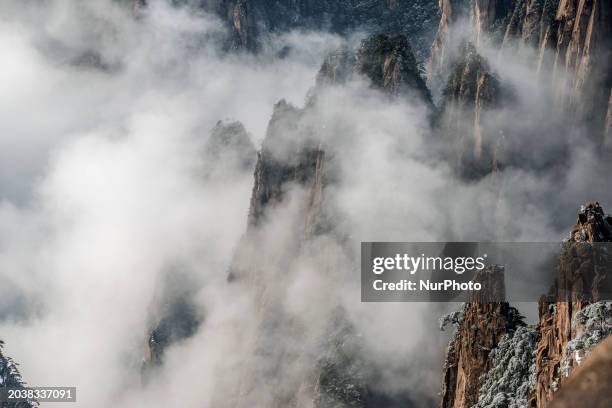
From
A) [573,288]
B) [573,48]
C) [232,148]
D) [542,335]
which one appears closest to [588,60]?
[573,48]

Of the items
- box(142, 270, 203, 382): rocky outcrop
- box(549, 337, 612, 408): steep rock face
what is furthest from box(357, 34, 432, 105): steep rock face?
box(549, 337, 612, 408): steep rock face

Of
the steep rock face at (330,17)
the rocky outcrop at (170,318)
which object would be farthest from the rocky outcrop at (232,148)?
the steep rock face at (330,17)

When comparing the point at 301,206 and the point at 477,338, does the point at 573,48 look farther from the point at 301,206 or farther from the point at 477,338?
the point at 477,338

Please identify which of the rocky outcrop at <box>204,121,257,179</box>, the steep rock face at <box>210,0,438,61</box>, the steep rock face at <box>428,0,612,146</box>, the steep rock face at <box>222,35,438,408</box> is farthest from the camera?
the steep rock face at <box>210,0,438,61</box>

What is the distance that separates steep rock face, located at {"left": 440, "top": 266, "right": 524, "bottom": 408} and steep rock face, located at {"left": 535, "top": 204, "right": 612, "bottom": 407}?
32.0ft

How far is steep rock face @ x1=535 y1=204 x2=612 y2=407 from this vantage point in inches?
1353

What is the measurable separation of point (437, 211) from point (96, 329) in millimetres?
116408

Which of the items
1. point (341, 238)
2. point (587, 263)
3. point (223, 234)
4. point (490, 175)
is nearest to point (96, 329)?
point (223, 234)

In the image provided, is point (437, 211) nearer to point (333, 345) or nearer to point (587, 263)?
point (333, 345)

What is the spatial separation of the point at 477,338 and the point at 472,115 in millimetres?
57210

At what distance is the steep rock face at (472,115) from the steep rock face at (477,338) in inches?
1900

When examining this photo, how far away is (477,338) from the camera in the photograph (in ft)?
163

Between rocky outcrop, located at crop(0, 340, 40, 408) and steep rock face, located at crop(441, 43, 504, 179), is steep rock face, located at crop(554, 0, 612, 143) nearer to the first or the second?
steep rock face, located at crop(441, 43, 504, 179)

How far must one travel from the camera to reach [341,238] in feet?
332
